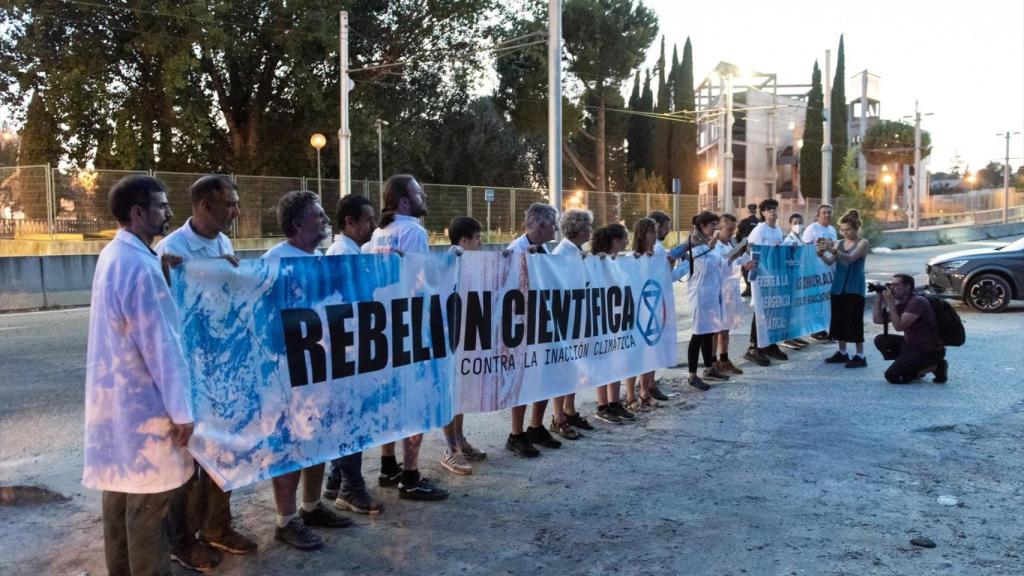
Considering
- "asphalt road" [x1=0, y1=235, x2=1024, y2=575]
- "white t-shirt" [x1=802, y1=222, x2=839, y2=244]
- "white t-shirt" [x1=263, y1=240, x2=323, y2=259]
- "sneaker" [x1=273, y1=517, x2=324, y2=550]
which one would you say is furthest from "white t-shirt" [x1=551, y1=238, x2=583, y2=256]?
"white t-shirt" [x1=802, y1=222, x2=839, y2=244]

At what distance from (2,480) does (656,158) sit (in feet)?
175

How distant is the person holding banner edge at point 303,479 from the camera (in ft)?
14.3

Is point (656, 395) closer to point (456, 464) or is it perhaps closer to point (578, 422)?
point (578, 422)

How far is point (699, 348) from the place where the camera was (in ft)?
29.3

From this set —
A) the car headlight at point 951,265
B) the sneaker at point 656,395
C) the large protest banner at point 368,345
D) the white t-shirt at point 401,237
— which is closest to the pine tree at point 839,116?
the car headlight at point 951,265

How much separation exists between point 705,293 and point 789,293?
2352 millimetres

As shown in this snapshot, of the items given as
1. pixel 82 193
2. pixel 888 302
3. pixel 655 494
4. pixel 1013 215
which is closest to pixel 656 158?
pixel 1013 215

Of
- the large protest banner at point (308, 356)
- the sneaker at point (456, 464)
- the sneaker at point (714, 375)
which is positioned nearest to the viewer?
the large protest banner at point (308, 356)

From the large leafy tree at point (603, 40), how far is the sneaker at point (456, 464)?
4273 cm

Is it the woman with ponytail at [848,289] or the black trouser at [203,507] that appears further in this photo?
the woman with ponytail at [848,289]

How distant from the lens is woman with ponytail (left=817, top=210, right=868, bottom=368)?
380 inches

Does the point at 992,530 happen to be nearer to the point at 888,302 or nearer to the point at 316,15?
the point at 888,302

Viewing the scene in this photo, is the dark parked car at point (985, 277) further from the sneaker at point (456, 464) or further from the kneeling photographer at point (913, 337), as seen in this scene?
the sneaker at point (456, 464)

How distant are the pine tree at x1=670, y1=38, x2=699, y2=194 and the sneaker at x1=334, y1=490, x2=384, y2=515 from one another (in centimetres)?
5176
